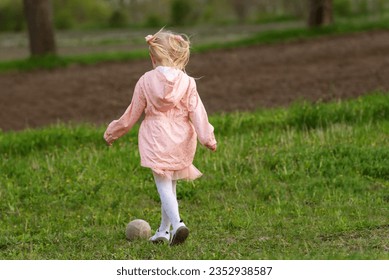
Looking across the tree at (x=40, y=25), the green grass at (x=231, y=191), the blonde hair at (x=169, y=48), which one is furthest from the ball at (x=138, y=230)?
the tree at (x=40, y=25)

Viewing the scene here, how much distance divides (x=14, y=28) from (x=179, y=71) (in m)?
34.4

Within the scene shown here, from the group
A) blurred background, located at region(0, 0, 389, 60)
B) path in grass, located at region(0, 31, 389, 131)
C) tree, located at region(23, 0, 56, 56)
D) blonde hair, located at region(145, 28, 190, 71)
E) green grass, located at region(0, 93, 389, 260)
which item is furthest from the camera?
blurred background, located at region(0, 0, 389, 60)

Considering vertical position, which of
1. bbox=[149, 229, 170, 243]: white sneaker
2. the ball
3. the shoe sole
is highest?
the shoe sole

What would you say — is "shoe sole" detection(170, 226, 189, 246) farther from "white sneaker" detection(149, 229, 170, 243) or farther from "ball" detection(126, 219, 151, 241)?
"ball" detection(126, 219, 151, 241)

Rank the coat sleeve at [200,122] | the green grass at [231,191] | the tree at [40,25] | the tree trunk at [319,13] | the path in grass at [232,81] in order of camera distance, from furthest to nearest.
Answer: the tree trunk at [319,13] → the tree at [40,25] → the path in grass at [232,81] → the green grass at [231,191] → the coat sleeve at [200,122]

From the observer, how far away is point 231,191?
8367 millimetres

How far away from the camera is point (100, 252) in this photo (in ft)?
21.7

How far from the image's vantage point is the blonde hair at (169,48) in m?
6.37

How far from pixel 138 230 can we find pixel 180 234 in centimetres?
69

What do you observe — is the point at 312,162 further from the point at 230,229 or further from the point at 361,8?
the point at 361,8

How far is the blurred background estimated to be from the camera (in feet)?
89.5

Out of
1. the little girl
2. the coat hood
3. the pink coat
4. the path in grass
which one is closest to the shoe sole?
the little girl

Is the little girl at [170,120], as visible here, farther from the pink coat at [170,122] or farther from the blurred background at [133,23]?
the blurred background at [133,23]

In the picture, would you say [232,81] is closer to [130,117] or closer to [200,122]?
[130,117]
